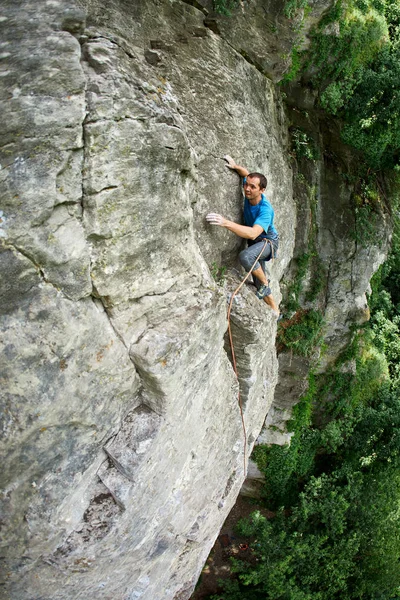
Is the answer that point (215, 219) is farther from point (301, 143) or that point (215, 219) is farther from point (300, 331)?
point (300, 331)

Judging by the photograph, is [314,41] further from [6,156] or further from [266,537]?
[266,537]

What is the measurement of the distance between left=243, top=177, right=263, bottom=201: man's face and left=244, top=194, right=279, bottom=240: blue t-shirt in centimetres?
16

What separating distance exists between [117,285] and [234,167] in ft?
9.37

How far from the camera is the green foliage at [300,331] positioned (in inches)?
413

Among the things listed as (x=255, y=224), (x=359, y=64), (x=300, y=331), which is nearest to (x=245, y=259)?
(x=255, y=224)

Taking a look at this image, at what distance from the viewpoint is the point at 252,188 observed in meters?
6.06

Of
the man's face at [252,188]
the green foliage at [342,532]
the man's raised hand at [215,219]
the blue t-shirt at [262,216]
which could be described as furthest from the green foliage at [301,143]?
the green foliage at [342,532]

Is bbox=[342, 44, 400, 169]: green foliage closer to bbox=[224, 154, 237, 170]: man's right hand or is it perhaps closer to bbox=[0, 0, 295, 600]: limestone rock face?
bbox=[0, 0, 295, 600]: limestone rock face

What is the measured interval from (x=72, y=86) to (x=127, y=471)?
3.83 meters

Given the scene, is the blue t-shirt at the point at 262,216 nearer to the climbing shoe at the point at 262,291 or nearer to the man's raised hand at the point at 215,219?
the man's raised hand at the point at 215,219

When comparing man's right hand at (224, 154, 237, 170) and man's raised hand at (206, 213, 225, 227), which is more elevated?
man's right hand at (224, 154, 237, 170)

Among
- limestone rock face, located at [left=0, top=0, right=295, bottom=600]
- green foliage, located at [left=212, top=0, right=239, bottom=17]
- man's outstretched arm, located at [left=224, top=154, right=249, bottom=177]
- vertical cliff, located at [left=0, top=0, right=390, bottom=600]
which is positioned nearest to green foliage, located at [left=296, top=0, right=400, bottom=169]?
vertical cliff, located at [left=0, top=0, right=390, bottom=600]

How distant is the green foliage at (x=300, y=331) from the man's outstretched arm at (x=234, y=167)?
4811 mm

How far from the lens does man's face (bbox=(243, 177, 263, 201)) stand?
6.00 m
